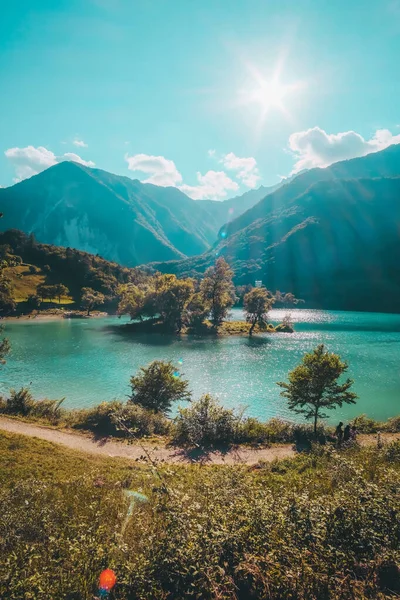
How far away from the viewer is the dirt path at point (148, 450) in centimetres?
2428

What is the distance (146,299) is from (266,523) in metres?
105

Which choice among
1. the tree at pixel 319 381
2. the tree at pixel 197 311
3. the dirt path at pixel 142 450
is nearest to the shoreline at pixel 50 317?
the tree at pixel 197 311

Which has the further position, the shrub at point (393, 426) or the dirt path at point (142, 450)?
the shrub at point (393, 426)

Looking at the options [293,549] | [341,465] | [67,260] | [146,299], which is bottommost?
[341,465]

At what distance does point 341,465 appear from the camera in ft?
44.5

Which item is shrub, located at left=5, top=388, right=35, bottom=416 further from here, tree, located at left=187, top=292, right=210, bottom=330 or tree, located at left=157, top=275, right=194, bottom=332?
tree, located at left=187, top=292, right=210, bottom=330

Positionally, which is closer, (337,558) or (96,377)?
(337,558)

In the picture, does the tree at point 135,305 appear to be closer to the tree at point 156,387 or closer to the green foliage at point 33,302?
the green foliage at point 33,302

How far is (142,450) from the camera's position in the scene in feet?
85.2

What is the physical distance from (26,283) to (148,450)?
175214 mm

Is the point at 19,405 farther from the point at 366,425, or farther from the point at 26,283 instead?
the point at 26,283

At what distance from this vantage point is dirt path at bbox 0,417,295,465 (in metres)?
24.3

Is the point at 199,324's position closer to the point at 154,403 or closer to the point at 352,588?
the point at 154,403

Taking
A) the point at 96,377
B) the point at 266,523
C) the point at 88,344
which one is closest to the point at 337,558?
the point at 266,523
